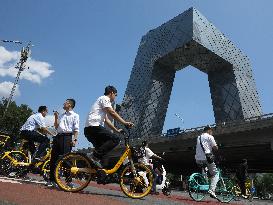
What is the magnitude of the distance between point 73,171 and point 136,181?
1108 mm

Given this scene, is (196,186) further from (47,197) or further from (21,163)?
(47,197)

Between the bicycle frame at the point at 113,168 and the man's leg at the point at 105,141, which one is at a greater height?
the man's leg at the point at 105,141

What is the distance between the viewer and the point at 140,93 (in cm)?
9044

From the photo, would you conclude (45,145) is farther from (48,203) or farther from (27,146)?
(48,203)

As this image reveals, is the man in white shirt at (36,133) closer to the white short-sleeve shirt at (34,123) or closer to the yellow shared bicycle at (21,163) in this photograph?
the white short-sleeve shirt at (34,123)

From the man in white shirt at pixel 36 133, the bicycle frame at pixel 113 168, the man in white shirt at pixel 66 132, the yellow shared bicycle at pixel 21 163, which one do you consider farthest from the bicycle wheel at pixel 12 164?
the bicycle frame at pixel 113 168

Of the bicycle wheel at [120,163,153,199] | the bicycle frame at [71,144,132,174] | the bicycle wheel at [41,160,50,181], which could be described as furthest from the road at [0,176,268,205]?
the bicycle wheel at [41,160,50,181]

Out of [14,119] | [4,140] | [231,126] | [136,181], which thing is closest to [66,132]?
[136,181]

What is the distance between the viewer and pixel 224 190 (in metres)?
8.35

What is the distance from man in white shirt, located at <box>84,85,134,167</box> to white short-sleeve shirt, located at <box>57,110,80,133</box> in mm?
1031

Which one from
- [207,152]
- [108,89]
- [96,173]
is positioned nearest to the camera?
[96,173]

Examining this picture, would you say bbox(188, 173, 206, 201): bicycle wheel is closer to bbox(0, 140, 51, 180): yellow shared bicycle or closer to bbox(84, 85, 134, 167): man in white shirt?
bbox(84, 85, 134, 167): man in white shirt

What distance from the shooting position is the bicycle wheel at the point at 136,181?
5977mm

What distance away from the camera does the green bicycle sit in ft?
26.6
